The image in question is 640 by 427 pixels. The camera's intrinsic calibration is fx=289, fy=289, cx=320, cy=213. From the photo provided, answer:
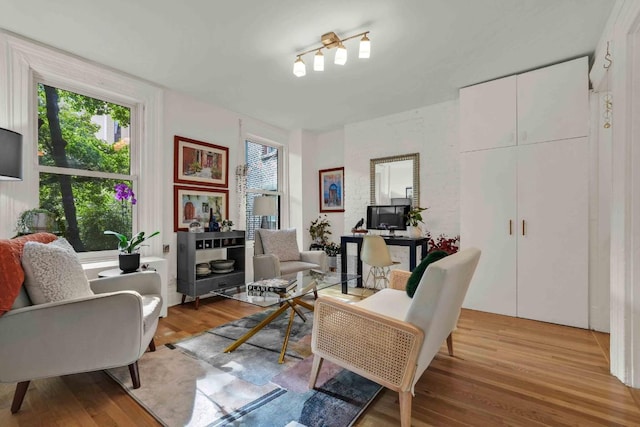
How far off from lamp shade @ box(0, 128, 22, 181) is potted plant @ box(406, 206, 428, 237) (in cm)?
388

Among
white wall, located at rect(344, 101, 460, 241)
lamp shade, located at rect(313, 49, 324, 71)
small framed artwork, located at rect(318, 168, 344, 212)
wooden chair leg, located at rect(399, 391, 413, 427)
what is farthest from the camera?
small framed artwork, located at rect(318, 168, 344, 212)

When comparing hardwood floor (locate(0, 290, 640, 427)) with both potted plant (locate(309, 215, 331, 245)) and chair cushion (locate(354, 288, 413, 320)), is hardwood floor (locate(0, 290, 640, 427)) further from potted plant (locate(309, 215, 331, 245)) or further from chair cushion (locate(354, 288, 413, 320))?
potted plant (locate(309, 215, 331, 245))

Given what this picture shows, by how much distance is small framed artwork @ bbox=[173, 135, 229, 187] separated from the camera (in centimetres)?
361

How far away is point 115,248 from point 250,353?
2.08 meters

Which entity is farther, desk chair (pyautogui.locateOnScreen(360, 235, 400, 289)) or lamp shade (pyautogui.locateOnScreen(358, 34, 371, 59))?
desk chair (pyautogui.locateOnScreen(360, 235, 400, 289))

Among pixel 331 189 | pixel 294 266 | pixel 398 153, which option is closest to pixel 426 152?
pixel 398 153

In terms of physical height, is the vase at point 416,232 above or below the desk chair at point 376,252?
above

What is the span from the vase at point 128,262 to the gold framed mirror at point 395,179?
10.5ft

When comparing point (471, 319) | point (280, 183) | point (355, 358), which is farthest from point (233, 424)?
point (280, 183)

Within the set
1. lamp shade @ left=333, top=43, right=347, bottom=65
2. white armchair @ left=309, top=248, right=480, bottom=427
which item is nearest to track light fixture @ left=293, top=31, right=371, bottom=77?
lamp shade @ left=333, top=43, right=347, bottom=65

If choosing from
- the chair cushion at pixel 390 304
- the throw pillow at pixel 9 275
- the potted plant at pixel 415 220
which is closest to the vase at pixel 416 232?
the potted plant at pixel 415 220

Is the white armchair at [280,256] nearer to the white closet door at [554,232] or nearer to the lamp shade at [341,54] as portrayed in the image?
the lamp shade at [341,54]

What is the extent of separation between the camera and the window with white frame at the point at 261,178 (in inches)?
183

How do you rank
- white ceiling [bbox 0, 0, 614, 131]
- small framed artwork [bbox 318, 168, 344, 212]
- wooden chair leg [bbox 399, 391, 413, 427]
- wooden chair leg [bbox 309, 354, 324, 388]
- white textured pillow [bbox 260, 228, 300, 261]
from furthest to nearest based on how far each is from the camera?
small framed artwork [bbox 318, 168, 344, 212], white textured pillow [bbox 260, 228, 300, 261], white ceiling [bbox 0, 0, 614, 131], wooden chair leg [bbox 309, 354, 324, 388], wooden chair leg [bbox 399, 391, 413, 427]
